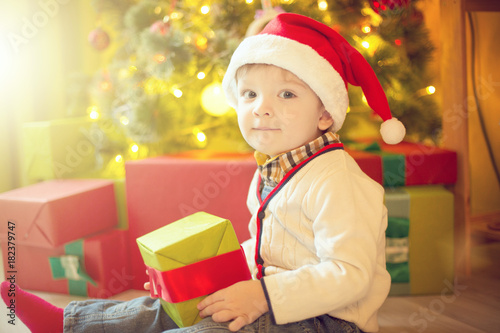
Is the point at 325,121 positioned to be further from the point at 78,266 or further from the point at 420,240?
the point at 78,266

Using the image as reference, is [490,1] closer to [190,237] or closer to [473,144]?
[473,144]

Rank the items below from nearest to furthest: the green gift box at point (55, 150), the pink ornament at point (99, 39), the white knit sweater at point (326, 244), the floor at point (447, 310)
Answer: the white knit sweater at point (326, 244) < the floor at point (447, 310) < the green gift box at point (55, 150) < the pink ornament at point (99, 39)

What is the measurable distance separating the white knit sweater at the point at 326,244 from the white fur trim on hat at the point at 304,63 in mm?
97

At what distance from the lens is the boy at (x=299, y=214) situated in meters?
0.70

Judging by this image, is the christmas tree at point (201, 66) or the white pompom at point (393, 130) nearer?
the white pompom at point (393, 130)

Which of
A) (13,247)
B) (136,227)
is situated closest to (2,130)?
(13,247)

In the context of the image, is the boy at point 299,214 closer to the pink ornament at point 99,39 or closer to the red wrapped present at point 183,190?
the red wrapped present at point 183,190

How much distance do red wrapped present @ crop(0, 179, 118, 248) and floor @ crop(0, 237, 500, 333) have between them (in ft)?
0.70

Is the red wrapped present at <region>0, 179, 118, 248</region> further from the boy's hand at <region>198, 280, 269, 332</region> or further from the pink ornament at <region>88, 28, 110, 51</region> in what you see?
the boy's hand at <region>198, 280, 269, 332</region>

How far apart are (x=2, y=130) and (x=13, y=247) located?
21.2 inches

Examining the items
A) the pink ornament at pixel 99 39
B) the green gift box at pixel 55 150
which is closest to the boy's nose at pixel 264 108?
the green gift box at pixel 55 150

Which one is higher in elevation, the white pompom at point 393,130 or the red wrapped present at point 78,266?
the white pompom at point 393,130

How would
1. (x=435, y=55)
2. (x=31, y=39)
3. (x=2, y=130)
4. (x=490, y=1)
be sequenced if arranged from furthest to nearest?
(x=31, y=39) < (x=2, y=130) < (x=435, y=55) < (x=490, y=1)

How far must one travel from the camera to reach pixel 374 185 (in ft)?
2.49
